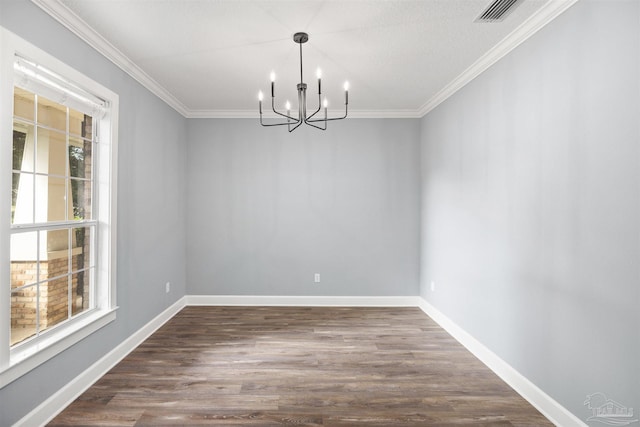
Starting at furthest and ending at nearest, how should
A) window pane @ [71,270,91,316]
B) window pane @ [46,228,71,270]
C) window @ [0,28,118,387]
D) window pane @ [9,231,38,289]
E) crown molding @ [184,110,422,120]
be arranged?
crown molding @ [184,110,422,120], window pane @ [71,270,91,316], window pane @ [46,228,71,270], window pane @ [9,231,38,289], window @ [0,28,118,387]

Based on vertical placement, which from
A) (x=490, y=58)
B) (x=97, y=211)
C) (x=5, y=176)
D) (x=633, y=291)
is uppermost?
(x=490, y=58)

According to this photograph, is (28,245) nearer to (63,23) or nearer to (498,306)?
(63,23)

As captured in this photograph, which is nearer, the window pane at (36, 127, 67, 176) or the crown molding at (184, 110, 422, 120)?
Answer: the window pane at (36, 127, 67, 176)

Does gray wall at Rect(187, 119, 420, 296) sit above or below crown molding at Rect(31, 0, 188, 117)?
below

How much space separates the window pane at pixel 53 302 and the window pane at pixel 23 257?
29cm

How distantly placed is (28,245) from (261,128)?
2993 mm

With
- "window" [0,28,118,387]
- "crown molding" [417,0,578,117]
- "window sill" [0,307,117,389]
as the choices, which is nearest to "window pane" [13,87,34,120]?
"window" [0,28,118,387]

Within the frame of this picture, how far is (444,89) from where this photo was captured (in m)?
3.68

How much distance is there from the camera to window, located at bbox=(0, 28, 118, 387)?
71.3 inches

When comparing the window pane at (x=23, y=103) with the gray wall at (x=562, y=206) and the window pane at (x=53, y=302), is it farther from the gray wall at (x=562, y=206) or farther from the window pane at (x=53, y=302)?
the gray wall at (x=562, y=206)

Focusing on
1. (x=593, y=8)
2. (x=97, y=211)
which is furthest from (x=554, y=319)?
(x=97, y=211)

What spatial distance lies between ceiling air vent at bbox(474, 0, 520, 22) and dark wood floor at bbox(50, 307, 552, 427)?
8.88 ft

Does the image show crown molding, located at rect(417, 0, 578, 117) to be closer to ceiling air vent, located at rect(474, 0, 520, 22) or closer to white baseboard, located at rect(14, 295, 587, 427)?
ceiling air vent, located at rect(474, 0, 520, 22)

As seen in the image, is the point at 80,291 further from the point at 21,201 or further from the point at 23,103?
the point at 23,103
